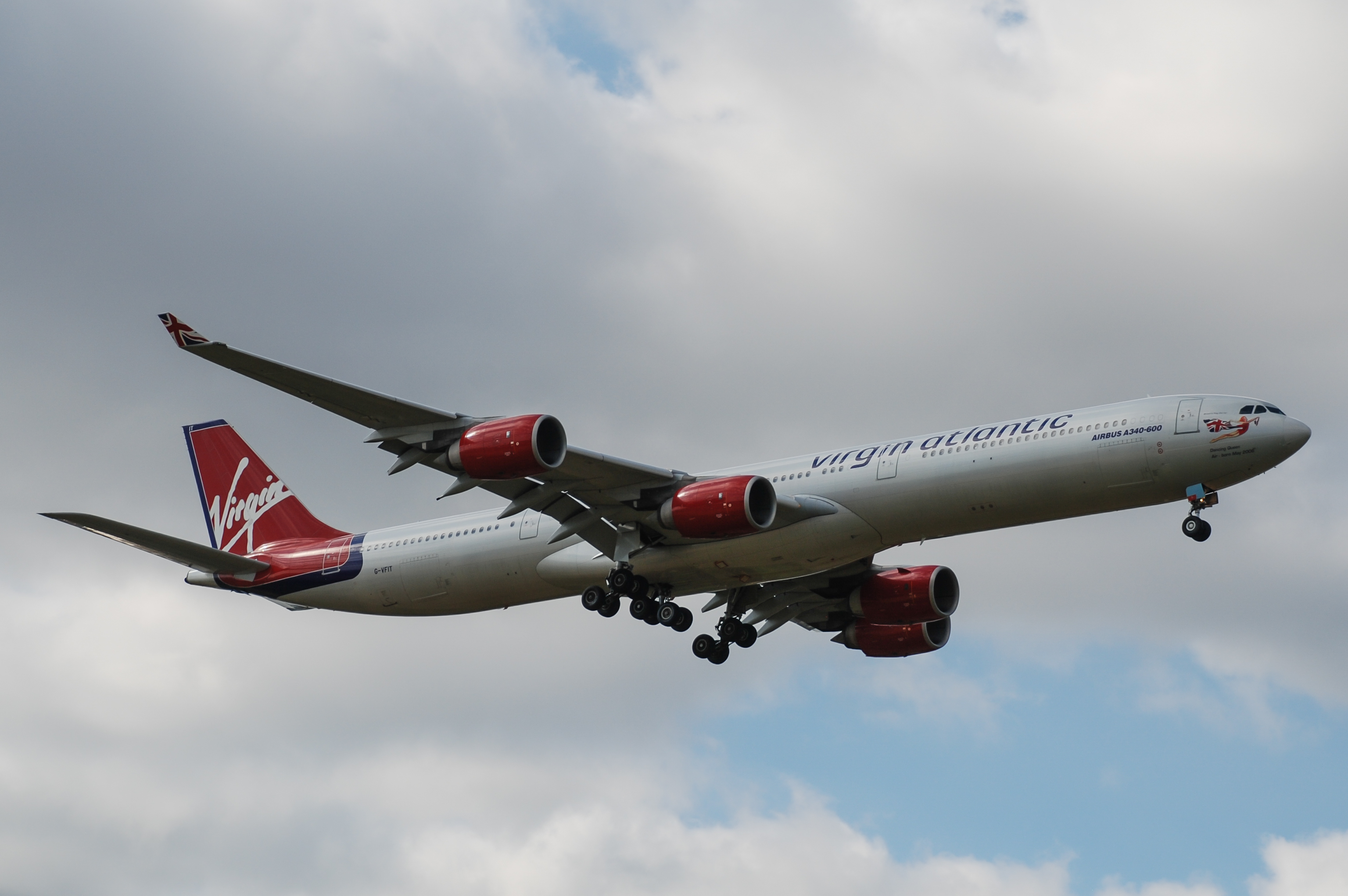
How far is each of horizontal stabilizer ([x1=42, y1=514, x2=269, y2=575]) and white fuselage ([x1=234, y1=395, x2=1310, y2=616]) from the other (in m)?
7.33

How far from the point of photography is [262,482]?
55.3m

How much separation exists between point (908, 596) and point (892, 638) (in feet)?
9.98

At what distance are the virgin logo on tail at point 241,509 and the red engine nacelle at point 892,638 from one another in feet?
65.0

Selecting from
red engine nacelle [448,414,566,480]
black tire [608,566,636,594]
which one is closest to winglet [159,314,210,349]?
red engine nacelle [448,414,566,480]

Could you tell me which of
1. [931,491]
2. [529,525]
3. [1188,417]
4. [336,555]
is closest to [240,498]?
[336,555]

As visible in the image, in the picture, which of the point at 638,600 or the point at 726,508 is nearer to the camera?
the point at 726,508

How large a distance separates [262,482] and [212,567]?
5148 millimetres

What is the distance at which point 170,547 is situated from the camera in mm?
47656

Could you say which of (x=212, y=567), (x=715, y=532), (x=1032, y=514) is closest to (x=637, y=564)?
(x=715, y=532)

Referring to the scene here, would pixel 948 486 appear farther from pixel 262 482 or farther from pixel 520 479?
pixel 262 482

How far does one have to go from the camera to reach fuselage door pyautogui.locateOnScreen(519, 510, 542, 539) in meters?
46.4

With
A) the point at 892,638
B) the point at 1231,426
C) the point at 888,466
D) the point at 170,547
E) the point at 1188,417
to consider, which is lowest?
the point at 170,547

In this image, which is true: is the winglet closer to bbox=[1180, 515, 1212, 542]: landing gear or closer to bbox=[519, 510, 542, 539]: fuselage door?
bbox=[519, 510, 542, 539]: fuselage door

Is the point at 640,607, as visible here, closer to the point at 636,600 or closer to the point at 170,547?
the point at 636,600
